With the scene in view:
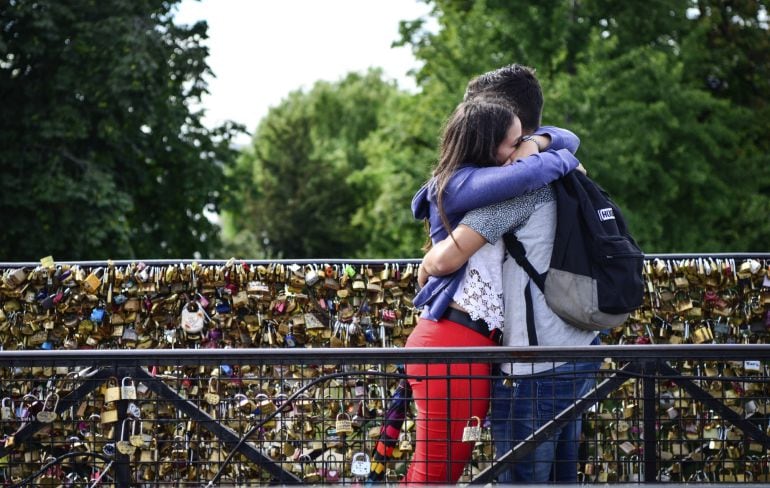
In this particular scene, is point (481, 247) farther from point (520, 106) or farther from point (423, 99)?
point (423, 99)

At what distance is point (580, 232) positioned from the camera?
3.89 m

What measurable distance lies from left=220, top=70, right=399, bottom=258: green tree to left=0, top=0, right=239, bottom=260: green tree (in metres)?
28.7

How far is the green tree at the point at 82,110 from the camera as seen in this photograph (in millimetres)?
21750

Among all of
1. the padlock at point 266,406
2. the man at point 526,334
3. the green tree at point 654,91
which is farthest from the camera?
the green tree at point 654,91

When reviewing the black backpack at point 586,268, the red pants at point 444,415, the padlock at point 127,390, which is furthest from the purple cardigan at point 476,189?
the padlock at point 127,390

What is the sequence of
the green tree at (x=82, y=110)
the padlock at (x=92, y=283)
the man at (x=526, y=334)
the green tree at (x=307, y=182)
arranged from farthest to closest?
the green tree at (x=307, y=182) < the green tree at (x=82, y=110) < the padlock at (x=92, y=283) < the man at (x=526, y=334)

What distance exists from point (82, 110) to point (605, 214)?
20.4 m

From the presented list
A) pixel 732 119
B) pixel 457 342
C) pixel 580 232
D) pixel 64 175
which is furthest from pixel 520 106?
pixel 732 119

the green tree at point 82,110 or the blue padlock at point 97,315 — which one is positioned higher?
the green tree at point 82,110

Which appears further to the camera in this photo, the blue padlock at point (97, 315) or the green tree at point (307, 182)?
the green tree at point (307, 182)

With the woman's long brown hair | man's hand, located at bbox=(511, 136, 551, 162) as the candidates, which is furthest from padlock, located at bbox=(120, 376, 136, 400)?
man's hand, located at bbox=(511, 136, 551, 162)

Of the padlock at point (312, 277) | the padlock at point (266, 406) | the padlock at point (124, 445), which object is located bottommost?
the padlock at point (124, 445)

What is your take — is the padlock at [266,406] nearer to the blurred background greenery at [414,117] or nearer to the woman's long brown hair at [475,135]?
the woman's long brown hair at [475,135]

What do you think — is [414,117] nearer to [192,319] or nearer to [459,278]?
[192,319]
